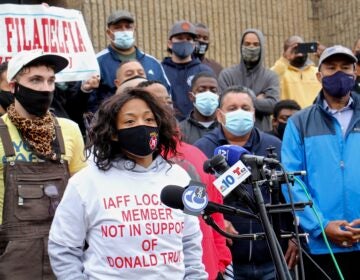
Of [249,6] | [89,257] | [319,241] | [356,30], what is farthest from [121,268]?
[356,30]

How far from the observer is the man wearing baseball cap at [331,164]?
5.40 m

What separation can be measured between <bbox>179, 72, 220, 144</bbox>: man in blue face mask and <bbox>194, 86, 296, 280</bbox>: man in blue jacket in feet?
1.97

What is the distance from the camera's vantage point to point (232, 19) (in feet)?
37.4

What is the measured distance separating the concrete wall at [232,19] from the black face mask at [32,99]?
16.4 ft

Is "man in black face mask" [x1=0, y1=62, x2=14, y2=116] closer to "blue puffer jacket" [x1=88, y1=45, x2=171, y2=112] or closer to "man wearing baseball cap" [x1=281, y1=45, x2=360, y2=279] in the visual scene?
"blue puffer jacket" [x1=88, y1=45, x2=171, y2=112]

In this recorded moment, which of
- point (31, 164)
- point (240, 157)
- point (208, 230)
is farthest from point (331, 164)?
point (240, 157)

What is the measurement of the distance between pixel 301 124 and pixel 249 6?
20.4 ft

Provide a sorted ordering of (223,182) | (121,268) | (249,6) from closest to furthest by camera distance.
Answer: (223,182) < (121,268) < (249,6)

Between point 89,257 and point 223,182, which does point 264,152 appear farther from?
point 223,182

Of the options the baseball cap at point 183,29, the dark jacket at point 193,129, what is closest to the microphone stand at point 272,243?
the dark jacket at point 193,129

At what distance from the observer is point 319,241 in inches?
214

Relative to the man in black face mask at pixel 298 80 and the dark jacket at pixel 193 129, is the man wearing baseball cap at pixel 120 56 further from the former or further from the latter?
the man in black face mask at pixel 298 80

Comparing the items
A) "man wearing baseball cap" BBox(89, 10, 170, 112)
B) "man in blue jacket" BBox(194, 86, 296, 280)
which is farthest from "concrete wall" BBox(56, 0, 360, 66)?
"man in blue jacket" BBox(194, 86, 296, 280)

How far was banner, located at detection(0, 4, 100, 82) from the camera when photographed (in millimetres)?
6805
